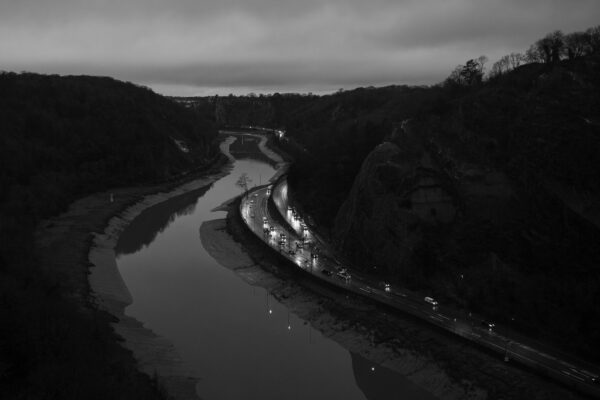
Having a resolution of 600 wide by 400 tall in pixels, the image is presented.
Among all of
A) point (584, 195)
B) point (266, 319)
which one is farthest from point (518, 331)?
point (266, 319)

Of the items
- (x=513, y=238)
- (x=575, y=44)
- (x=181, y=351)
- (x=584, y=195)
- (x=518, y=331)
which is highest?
(x=575, y=44)

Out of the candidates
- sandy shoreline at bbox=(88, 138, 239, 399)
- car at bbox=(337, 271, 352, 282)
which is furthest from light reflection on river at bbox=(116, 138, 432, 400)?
car at bbox=(337, 271, 352, 282)

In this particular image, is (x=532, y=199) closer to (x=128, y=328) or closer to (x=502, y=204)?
(x=502, y=204)

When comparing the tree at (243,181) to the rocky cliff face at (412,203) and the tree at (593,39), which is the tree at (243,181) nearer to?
the rocky cliff face at (412,203)

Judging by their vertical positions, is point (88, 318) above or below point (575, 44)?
below

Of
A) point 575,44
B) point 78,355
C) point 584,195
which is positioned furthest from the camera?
point 575,44

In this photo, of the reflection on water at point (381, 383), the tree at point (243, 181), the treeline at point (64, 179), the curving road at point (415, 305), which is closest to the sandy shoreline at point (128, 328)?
the treeline at point (64, 179)

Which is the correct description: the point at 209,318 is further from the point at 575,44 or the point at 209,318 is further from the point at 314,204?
the point at 575,44
